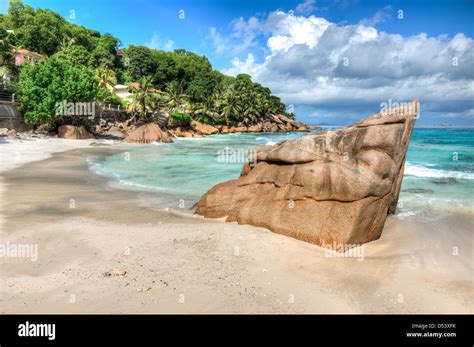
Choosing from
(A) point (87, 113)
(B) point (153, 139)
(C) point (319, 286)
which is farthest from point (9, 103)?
(C) point (319, 286)

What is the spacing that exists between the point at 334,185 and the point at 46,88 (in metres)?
41.2

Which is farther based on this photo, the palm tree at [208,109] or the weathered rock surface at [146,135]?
the palm tree at [208,109]

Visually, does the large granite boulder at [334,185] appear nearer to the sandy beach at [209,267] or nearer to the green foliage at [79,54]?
the sandy beach at [209,267]

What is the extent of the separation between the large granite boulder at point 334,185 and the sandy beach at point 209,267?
1.78 feet

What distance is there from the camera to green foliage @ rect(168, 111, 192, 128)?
7406cm

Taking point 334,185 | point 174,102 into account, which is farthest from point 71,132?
point 334,185

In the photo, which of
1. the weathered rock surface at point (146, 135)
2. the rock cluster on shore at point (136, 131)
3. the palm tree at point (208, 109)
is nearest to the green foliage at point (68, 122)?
the rock cluster on shore at point (136, 131)

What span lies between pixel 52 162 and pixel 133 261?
1983 cm

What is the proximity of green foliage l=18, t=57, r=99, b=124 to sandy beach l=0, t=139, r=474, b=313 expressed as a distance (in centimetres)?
3273

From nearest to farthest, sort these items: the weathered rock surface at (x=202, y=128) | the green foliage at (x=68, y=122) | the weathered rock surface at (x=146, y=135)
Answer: the green foliage at (x=68, y=122)
the weathered rock surface at (x=146, y=135)
the weathered rock surface at (x=202, y=128)

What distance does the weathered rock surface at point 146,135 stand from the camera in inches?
1860

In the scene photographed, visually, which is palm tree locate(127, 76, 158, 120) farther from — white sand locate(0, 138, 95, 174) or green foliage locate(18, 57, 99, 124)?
white sand locate(0, 138, 95, 174)

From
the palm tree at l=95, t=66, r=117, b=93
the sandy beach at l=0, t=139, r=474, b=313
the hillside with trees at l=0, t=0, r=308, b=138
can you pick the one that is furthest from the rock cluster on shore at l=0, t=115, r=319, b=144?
the sandy beach at l=0, t=139, r=474, b=313
